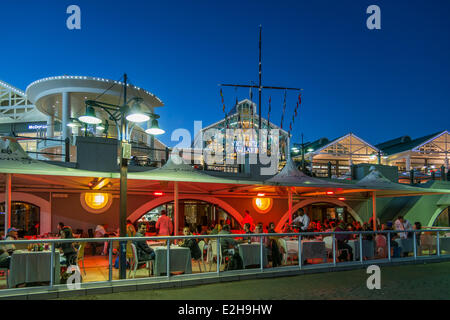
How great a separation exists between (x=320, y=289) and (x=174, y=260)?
123 inches

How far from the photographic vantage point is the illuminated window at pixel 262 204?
18.9m

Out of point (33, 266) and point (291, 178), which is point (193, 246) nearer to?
point (33, 266)

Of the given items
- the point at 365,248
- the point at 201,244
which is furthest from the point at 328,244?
the point at 201,244

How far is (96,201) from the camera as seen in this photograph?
1510 centimetres

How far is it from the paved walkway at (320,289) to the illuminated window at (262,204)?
30.2 feet

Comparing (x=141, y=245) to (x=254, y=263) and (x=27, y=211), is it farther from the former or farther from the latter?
(x=27, y=211)

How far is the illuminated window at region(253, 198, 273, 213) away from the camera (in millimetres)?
18891

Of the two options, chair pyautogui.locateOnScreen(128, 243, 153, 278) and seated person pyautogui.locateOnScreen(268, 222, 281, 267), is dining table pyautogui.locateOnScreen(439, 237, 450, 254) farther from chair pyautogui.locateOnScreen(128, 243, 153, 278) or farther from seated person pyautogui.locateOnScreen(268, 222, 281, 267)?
chair pyautogui.locateOnScreen(128, 243, 153, 278)

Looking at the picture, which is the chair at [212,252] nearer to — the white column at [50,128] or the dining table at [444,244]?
the dining table at [444,244]

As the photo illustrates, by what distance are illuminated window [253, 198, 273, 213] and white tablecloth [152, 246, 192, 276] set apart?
10.3m

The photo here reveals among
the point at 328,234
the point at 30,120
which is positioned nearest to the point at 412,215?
the point at 328,234

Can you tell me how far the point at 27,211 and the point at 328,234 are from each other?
10531mm
